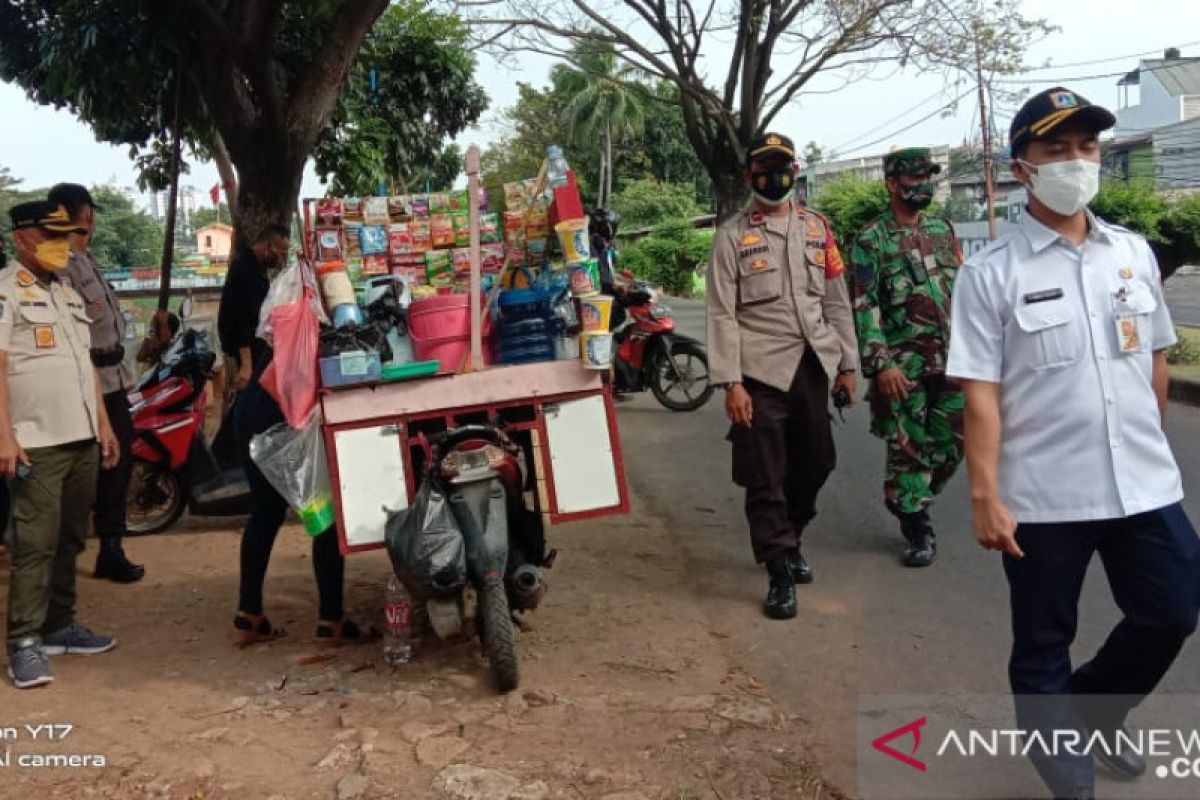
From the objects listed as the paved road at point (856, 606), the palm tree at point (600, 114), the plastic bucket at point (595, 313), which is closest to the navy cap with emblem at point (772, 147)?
the plastic bucket at point (595, 313)

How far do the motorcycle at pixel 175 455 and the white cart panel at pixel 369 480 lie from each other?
2590 millimetres

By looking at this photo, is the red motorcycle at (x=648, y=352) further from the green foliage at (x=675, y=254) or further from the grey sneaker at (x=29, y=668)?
the green foliage at (x=675, y=254)

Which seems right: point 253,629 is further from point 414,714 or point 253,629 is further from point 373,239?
point 373,239

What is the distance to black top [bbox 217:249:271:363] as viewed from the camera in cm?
536

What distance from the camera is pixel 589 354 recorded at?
372cm

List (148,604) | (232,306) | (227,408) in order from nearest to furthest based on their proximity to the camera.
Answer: (148,604) < (232,306) < (227,408)

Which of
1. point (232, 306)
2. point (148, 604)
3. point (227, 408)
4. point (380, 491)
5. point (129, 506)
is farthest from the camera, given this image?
point (227, 408)

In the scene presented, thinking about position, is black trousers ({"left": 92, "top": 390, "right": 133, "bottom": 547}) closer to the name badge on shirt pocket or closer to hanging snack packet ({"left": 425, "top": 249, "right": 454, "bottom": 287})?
hanging snack packet ({"left": 425, "top": 249, "right": 454, "bottom": 287})

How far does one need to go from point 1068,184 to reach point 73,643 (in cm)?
394

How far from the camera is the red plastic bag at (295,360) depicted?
142 inches

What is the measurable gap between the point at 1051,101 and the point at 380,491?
2444mm

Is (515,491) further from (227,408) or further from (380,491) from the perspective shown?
(227,408)

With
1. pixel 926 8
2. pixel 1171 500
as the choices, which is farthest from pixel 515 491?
pixel 926 8

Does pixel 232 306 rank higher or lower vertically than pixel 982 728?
higher
